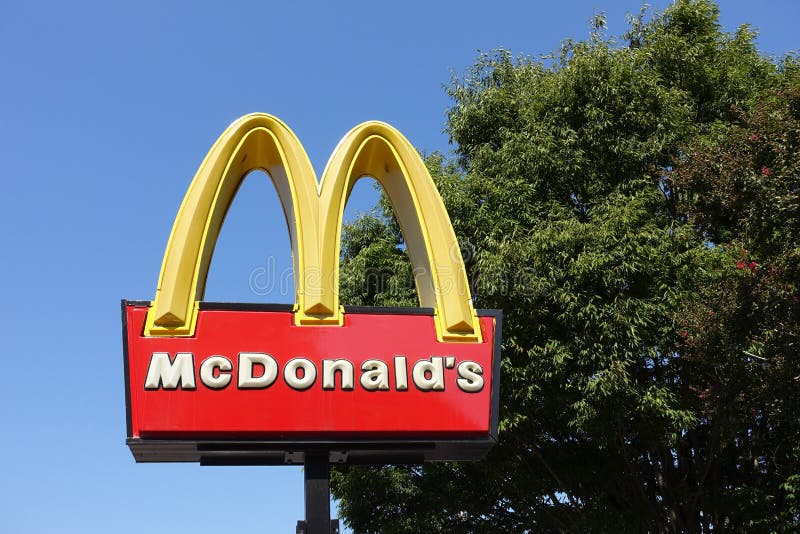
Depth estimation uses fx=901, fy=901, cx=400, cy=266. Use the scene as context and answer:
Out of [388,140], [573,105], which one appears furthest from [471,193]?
[388,140]

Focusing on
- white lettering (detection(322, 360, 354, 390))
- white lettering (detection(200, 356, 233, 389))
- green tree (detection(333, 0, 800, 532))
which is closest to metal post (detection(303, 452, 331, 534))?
white lettering (detection(322, 360, 354, 390))

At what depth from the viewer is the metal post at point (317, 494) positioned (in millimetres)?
10773

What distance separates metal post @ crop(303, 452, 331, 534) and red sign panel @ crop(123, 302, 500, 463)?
0.24m

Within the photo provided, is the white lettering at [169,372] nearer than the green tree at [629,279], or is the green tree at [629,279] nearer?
the white lettering at [169,372]

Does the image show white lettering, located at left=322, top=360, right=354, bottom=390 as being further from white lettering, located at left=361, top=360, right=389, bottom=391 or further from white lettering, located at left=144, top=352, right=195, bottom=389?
white lettering, located at left=144, top=352, right=195, bottom=389

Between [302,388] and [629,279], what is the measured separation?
853 centimetres

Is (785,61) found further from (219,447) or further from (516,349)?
(219,447)

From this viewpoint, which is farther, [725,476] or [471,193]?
[725,476]

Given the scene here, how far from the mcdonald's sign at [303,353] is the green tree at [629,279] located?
5.40 meters

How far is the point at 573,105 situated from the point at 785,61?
5.62 meters

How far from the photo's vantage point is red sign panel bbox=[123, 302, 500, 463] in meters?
10.8

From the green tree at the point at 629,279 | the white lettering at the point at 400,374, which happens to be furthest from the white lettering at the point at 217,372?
the green tree at the point at 629,279

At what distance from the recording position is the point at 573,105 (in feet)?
62.3

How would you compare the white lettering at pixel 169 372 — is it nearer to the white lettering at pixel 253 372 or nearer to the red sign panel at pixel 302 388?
the red sign panel at pixel 302 388
